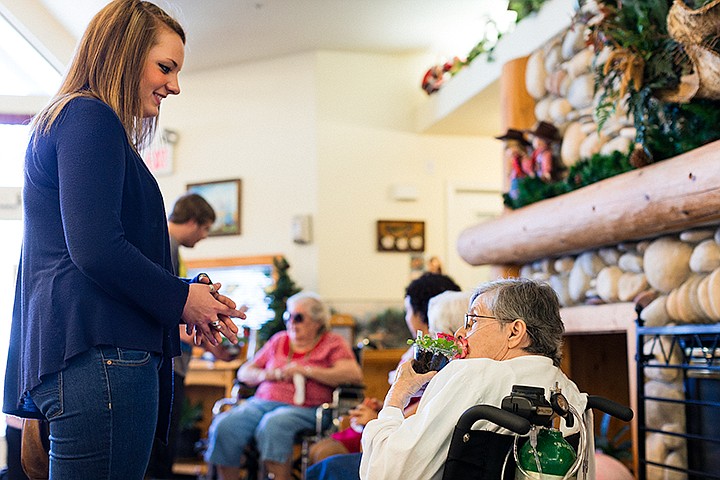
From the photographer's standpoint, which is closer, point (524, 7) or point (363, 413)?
point (363, 413)

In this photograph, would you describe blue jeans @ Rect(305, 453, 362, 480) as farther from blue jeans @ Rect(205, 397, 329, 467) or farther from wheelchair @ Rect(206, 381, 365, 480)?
blue jeans @ Rect(205, 397, 329, 467)

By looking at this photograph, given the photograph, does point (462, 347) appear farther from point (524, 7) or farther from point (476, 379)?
point (524, 7)

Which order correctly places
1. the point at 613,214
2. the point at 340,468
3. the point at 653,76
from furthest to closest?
1. the point at 613,214
2. the point at 653,76
3. the point at 340,468

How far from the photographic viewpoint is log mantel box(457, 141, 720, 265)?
2.77 meters

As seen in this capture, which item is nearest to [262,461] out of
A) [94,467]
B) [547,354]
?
[547,354]

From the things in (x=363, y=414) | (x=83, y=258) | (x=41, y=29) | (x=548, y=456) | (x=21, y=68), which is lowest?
(x=363, y=414)

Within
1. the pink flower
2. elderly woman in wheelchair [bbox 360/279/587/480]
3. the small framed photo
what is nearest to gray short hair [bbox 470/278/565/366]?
elderly woman in wheelchair [bbox 360/279/587/480]

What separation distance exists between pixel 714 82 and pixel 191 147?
520cm

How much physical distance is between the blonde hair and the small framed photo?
5205 mm

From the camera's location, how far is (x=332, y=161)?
671 cm

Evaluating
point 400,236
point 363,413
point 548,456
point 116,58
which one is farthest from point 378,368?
point 116,58

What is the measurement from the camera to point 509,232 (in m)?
4.22

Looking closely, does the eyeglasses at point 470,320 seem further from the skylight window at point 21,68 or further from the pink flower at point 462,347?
the skylight window at point 21,68

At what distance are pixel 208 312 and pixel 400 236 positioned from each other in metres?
5.31
